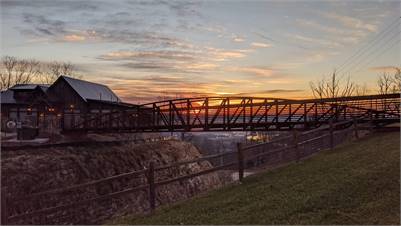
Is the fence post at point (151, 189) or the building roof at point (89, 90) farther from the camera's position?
the building roof at point (89, 90)

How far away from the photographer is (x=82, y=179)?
90.4 feet

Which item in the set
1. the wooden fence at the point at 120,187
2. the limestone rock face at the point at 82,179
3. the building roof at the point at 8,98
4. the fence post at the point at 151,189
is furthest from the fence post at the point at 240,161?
the building roof at the point at 8,98

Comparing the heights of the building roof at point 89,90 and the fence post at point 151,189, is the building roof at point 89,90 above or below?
above

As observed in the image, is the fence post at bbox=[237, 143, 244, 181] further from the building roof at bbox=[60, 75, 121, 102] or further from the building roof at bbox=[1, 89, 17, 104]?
the building roof at bbox=[1, 89, 17, 104]

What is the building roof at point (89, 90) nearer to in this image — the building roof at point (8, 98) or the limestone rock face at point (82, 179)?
the building roof at point (8, 98)

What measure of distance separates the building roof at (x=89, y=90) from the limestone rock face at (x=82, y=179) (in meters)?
13.3

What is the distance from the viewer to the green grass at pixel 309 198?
30.8ft

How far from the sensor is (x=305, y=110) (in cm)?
2800

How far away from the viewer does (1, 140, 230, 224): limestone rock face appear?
21484 mm

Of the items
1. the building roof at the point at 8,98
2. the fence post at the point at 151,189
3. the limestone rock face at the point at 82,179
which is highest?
the building roof at the point at 8,98

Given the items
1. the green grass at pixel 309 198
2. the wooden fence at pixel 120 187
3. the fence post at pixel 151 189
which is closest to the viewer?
the green grass at pixel 309 198

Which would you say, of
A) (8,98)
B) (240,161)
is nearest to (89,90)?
(8,98)

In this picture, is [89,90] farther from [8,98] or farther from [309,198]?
[309,198]

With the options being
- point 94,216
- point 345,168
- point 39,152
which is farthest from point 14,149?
point 345,168
